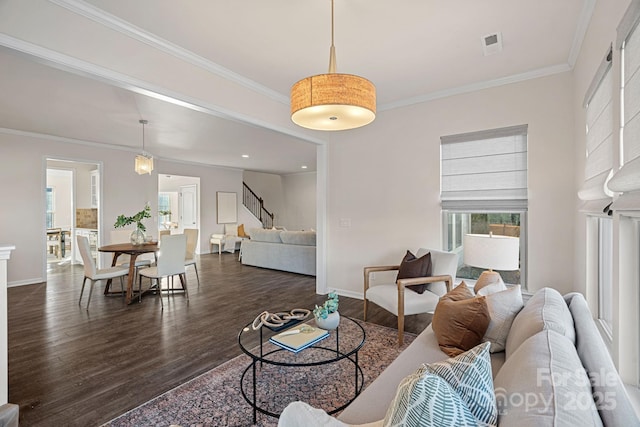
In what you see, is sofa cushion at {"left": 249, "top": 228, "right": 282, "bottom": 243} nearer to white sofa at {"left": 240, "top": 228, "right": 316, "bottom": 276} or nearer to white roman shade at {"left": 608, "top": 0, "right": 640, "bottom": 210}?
white sofa at {"left": 240, "top": 228, "right": 316, "bottom": 276}

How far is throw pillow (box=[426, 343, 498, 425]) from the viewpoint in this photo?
0.90 m

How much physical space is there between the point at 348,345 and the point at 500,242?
56.8 inches

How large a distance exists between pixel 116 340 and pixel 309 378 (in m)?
2.06

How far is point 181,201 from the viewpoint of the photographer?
32.9 ft

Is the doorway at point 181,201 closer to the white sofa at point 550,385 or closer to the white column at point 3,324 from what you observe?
the white column at point 3,324

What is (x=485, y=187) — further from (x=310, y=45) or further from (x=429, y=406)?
(x=429, y=406)

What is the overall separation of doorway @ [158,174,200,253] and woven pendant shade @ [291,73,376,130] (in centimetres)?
786

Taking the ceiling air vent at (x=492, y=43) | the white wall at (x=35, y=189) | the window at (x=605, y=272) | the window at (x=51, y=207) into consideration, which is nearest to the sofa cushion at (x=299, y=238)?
the white wall at (x=35, y=189)

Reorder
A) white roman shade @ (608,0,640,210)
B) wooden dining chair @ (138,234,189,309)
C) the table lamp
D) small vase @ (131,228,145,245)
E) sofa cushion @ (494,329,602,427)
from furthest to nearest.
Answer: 1. small vase @ (131,228,145,245)
2. wooden dining chair @ (138,234,189,309)
3. the table lamp
4. white roman shade @ (608,0,640,210)
5. sofa cushion @ (494,329,602,427)

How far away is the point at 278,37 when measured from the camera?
8.56 feet

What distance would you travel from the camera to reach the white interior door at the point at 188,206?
30.9 feet

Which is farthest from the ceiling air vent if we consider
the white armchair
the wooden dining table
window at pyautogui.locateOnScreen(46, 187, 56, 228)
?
window at pyautogui.locateOnScreen(46, 187, 56, 228)

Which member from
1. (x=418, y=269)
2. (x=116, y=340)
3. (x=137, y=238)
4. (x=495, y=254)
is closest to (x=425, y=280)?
(x=418, y=269)

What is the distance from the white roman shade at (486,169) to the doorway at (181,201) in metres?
7.46
